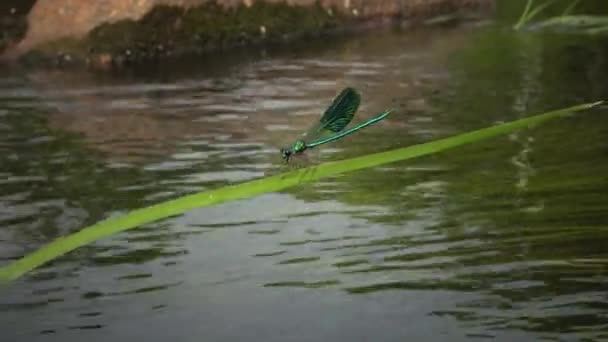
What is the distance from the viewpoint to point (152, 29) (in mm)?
6699

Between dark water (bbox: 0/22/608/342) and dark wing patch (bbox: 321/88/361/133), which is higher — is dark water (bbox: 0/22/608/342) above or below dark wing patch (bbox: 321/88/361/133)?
below

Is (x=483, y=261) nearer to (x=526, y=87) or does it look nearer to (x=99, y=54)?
(x=526, y=87)

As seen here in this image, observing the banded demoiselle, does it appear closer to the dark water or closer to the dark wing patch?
the dark wing patch

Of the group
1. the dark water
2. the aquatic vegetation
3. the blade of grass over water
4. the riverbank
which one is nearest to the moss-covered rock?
the riverbank

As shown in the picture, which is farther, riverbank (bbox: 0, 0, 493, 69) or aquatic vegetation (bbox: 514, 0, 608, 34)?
riverbank (bbox: 0, 0, 493, 69)

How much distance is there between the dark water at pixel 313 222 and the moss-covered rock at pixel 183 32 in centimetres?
156

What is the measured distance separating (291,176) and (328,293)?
115cm

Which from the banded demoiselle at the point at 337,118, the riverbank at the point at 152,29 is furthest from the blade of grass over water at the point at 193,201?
the riverbank at the point at 152,29

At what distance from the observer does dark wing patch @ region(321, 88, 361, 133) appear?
4.58 feet

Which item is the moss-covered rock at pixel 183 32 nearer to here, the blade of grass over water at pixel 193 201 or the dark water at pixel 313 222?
the dark water at pixel 313 222

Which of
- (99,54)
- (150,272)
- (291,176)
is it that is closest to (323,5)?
(99,54)

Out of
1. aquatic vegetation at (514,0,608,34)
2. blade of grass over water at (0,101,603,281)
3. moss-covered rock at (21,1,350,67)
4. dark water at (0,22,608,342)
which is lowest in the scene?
dark water at (0,22,608,342)

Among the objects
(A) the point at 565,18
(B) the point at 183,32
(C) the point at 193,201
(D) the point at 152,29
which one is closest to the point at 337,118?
(A) the point at 565,18

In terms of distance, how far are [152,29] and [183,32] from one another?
26 centimetres
